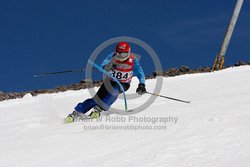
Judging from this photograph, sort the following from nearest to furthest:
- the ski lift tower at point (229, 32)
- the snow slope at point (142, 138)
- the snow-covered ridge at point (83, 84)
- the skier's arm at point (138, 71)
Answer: the snow slope at point (142, 138), the skier's arm at point (138, 71), the snow-covered ridge at point (83, 84), the ski lift tower at point (229, 32)

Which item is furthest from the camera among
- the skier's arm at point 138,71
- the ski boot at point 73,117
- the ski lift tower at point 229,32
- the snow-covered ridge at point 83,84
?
the ski lift tower at point 229,32

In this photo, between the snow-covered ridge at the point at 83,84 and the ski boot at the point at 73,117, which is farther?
the snow-covered ridge at the point at 83,84

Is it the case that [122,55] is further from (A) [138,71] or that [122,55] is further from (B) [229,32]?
(B) [229,32]

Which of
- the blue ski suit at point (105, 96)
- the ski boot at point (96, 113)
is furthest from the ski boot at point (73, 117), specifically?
the ski boot at point (96, 113)

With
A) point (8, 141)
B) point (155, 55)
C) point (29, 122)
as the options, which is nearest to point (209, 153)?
point (8, 141)

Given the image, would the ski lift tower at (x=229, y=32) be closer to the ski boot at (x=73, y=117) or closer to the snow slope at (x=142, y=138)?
the snow slope at (x=142, y=138)

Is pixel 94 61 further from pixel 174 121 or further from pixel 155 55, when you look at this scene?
pixel 174 121

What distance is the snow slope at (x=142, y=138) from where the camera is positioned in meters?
5.85

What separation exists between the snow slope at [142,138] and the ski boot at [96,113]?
1.59ft

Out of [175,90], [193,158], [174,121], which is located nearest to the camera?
[193,158]

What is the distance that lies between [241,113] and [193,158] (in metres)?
2.52

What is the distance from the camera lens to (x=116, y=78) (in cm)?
1056

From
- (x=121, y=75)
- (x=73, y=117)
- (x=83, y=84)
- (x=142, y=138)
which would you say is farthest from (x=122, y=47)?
(x=83, y=84)

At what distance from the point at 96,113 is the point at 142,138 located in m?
3.25
